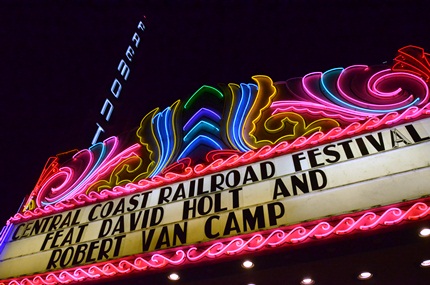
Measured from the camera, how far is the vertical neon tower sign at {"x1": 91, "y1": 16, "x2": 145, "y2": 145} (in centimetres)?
1389

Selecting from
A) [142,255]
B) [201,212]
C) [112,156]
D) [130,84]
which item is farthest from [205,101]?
[130,84]

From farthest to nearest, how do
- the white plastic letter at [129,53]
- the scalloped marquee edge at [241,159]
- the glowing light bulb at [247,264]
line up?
the white plastic letter at [129,53] → the scalloped marquee edge at [241,159] → the glowing light bulb at [247,264]

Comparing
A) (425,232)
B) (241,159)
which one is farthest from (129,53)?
(425,232)

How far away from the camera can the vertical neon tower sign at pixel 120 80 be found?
13.9 m

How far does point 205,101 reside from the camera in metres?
8.86

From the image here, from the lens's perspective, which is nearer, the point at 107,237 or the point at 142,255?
the point at 142,255

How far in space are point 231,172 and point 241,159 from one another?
0.92 feet

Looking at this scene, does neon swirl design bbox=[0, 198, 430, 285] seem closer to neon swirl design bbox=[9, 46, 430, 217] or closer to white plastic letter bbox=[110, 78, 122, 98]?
neon swirl design bbox=[9, 46, 430, 217]

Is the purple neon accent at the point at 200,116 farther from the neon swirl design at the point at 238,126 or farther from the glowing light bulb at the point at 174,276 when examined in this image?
the glowing light bulb at the point at 174,276

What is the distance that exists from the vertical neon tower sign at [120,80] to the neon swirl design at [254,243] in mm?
7672

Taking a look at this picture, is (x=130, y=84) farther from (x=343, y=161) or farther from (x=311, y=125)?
(x=343, y=161)

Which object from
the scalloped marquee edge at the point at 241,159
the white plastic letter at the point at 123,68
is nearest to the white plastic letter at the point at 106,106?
the white plastic letter at the point at 123,68

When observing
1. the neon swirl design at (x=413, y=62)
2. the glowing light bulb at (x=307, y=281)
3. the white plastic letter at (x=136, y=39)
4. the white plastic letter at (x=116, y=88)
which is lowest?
the glowing light bulb at (x=307, y=281)

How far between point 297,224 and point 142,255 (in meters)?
2.25
